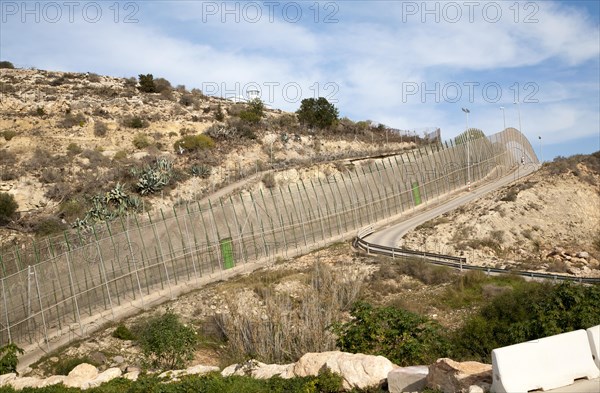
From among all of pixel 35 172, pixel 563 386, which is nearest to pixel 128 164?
pixel 35 172

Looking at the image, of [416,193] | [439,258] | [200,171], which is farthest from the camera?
[200,171]

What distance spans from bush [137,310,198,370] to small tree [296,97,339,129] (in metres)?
62.4

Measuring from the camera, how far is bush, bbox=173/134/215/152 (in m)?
64.1

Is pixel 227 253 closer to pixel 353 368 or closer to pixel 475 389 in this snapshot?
pixel 353 368

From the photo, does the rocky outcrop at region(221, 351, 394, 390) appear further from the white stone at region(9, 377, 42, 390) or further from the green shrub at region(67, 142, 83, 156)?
the green shrub at region(67, 142, 83, 156)

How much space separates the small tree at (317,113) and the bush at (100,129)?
26487 mm

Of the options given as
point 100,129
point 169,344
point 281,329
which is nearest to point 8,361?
point 169,344

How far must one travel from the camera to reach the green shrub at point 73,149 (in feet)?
194

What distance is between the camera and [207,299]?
1202 inches

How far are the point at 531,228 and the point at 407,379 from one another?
122 ft

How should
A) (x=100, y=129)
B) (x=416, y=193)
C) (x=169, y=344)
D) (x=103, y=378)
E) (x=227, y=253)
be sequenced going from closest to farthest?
(x=103, y=378), (x=169, y=344), (x=227, y=253), (x=416, y=193), (x=100, y=129)

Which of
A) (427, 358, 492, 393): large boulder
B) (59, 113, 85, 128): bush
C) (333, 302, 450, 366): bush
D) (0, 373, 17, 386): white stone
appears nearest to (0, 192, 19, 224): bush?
(59, 113, 85, 128): bush

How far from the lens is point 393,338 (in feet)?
53.1

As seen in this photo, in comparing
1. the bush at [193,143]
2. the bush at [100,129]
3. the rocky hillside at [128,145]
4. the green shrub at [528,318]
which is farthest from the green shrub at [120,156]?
the green shrub at [528,318]
